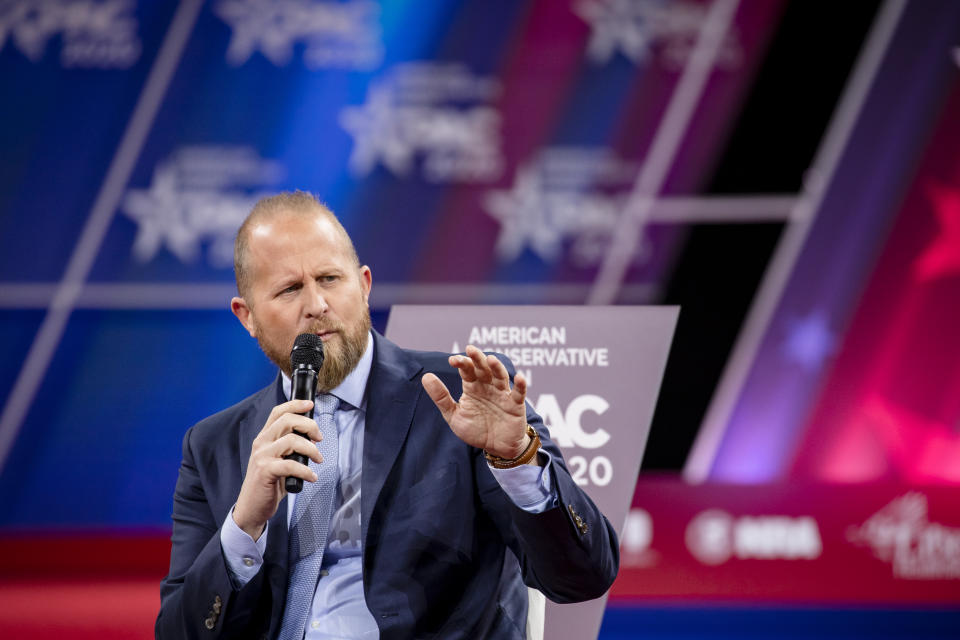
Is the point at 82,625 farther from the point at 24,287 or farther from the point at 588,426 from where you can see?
the point at 588,426

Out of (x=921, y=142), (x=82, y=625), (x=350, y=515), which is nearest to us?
(x=350, y=515)

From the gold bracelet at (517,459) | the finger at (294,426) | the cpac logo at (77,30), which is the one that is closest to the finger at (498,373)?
the gold bracelet at (517,459)

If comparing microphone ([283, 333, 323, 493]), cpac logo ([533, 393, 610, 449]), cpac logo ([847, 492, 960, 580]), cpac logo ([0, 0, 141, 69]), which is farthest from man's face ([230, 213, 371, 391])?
cpac logo ([0, 0, 141, 69])

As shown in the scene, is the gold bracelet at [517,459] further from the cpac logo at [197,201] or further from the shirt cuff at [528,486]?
the cpac logo at [197,201]

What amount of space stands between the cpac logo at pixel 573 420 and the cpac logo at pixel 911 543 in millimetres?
2227

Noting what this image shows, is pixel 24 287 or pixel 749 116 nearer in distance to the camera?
pixel 749 116

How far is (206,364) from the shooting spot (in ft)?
14.6

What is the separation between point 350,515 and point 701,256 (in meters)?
2.83

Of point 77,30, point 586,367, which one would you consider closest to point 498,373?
point 586,367

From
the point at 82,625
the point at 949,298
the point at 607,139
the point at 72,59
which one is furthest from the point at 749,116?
the point at 82,625

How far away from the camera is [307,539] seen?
1.63 metres

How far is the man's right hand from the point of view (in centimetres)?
136

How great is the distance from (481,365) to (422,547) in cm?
36

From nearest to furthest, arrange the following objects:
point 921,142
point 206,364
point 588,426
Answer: point 588,426 < point 921,142 < point 206,364
